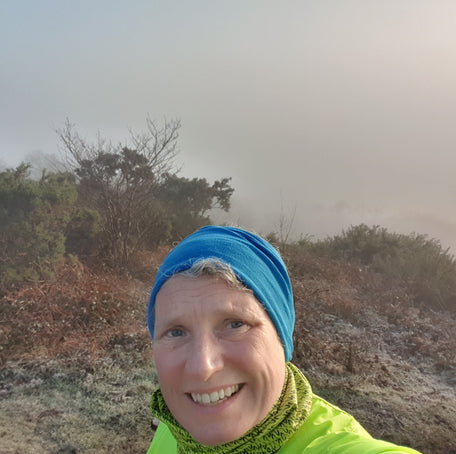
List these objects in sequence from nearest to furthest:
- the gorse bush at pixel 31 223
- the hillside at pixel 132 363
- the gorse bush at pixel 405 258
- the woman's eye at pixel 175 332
Answer: the woman's eye at pixel 175 332 < the hillside at pixel 132 363 < the gorse bush at pixel 31 223 < the gorse bush at pixel 405 258

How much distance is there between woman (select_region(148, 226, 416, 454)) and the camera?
1.06 m

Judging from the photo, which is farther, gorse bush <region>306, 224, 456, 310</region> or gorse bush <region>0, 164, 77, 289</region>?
gorse bush <region>306, 224, 456, 310</region>

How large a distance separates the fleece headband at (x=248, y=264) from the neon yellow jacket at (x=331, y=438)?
0.63 feet

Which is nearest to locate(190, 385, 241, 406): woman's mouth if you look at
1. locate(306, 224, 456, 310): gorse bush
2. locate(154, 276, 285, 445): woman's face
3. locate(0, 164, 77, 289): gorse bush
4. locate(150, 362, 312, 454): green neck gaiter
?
locate(154, 276, 285, 445): woman's face

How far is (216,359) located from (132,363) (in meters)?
4.78

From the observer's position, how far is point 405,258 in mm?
12227

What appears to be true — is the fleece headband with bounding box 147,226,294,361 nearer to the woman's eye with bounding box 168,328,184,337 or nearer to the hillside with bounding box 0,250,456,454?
the woman's eye with bounding box 168,328,184,337

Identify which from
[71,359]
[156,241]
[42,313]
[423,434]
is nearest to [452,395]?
[423,434]

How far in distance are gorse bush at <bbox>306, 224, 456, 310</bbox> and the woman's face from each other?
9.45 meters

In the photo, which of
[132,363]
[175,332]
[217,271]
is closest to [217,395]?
[175,332]

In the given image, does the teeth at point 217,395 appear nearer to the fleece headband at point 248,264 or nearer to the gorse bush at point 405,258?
the fleece headband at point 248,264

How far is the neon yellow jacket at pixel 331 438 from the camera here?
91cm

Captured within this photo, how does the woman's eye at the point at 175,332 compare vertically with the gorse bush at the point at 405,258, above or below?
above

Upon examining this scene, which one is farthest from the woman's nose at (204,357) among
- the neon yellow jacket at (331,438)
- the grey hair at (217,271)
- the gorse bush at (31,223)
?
the gorse bush at (31,223)
